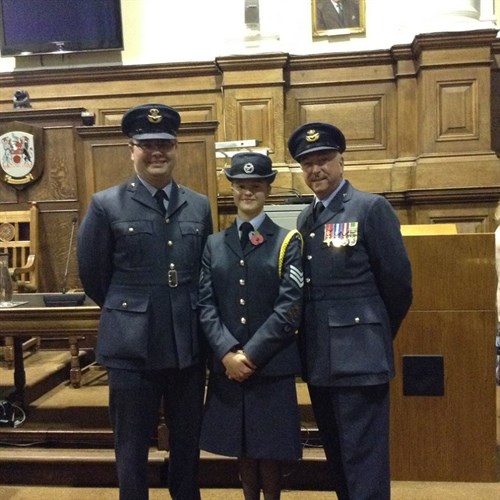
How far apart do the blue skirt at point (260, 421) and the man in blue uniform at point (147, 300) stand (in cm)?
14

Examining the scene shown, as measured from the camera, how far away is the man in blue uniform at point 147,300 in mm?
1901

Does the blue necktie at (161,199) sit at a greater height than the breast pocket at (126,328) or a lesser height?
greater

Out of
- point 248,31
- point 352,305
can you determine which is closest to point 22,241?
point 248,31

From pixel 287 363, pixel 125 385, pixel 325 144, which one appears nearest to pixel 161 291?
pixel 125 385

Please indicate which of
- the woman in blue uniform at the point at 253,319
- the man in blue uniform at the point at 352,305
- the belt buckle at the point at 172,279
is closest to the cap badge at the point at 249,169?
the woman in blue uniform at the point at 253,319

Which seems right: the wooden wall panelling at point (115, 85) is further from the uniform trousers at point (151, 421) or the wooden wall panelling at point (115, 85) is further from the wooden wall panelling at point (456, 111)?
the uniform trousers at point (151, 421)

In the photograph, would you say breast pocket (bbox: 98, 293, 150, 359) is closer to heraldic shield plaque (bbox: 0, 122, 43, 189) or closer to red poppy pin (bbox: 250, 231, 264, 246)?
red poppy pin (bbox: 250, 231, 264, 246)

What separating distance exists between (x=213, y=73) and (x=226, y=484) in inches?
130

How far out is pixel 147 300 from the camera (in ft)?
6.25

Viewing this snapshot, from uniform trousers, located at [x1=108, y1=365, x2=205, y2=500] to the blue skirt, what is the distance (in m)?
0.12

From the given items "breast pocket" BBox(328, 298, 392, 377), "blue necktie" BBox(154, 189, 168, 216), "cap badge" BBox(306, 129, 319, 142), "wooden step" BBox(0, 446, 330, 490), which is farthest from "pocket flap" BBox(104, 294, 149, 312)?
"wooden step" BBox(0, 446, 330, 490)

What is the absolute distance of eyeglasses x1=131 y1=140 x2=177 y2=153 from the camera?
74.7 inches

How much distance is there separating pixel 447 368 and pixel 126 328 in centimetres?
133

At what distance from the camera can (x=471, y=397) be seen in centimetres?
246
